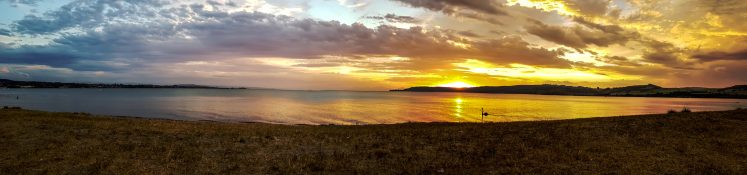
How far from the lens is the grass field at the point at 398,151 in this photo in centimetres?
1614

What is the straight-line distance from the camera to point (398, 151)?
19.9 meters

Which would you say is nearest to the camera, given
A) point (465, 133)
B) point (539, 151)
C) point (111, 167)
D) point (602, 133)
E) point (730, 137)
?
point (111, 167)

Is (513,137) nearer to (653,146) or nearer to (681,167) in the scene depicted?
(653,146)

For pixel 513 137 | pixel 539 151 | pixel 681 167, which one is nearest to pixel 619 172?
pixel 681 167

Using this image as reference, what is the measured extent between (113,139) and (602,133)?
1053 inches

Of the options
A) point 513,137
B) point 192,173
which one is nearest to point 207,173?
point 192,173

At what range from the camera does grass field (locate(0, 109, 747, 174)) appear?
53.0ft

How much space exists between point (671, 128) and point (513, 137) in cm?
924

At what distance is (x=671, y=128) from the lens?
23.9m

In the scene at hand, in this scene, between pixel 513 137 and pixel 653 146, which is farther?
pixel 513 137

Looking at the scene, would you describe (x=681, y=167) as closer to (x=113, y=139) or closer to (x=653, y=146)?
(x=653, y=146)

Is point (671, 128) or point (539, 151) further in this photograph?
point (671, 128)

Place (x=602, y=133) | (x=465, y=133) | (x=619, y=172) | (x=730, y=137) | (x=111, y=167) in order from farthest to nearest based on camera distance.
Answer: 1. (x=465, y=133)
2. (x=602, y=133)
3. (x=730, y=137)
4. (x=111, y=167)
5. (x=619, y=172)

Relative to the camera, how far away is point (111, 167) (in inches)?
637
